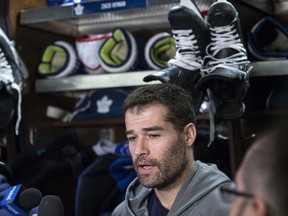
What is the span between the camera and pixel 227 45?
1.54m

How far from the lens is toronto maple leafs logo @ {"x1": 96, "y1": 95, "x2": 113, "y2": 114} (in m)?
2.12

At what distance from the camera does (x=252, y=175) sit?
0.62 m

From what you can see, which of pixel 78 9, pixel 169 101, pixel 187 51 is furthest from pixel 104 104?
pixel 169 101

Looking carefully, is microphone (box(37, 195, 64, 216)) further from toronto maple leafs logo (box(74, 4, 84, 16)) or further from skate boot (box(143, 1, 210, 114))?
toronto maple leafs logo (box(74, 4, 84, 16))

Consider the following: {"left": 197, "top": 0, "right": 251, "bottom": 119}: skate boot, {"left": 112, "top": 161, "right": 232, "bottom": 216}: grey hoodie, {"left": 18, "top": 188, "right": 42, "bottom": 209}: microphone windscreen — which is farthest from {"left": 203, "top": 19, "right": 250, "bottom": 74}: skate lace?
{"left": 18, "top": 188, "right": 42, "bottom": 209}: microphone windscreen

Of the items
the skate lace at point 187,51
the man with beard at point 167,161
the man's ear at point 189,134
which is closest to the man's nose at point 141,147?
the man with beard at point 167,161

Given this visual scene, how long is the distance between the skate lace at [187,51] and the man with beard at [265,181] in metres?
0.94

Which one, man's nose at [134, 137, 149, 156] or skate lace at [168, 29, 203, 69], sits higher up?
skate lace at [168, 29, 203, 69]

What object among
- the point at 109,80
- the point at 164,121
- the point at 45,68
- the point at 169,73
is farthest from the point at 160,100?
the point at 45,68

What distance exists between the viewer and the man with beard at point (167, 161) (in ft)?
4.10

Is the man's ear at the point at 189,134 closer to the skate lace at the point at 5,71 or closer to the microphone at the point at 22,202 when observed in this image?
the microphone at the point at 22,202

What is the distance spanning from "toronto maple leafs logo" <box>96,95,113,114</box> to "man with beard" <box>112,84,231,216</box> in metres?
0.78

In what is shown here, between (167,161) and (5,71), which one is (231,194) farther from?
(5,71)

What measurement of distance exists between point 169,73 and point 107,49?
521 mm
